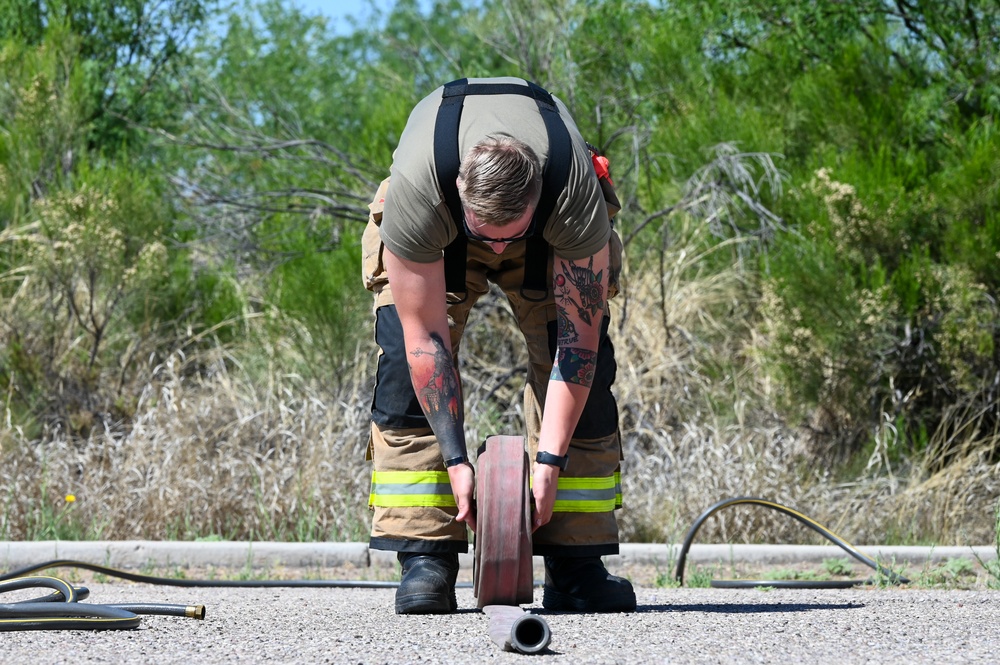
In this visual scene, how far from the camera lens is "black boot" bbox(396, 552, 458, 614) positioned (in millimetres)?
3717

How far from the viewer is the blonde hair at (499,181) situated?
3186mm

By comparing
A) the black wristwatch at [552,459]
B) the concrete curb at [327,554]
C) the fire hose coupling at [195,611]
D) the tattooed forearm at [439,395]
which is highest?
the tattooed forearm at [439,395]

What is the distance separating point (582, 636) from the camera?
10.5 ft

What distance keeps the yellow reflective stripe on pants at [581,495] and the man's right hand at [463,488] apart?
0.34 m

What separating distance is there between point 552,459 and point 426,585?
0.58 m

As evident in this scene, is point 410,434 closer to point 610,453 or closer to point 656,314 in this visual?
point 610,453

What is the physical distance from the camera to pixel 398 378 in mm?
3828

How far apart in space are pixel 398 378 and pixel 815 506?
3.64 meters

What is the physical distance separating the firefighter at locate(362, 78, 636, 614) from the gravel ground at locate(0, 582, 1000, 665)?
0.27m

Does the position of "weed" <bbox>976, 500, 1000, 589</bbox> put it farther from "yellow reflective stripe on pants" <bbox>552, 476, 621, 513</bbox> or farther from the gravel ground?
"yellow reflective stripe on pants" <bbox>552, 476, 621, 513</bbox>

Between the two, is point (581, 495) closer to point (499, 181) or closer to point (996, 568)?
point (499, 181)

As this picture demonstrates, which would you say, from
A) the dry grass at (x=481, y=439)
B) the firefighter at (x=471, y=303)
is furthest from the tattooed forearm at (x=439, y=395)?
the dry grass at (x=481, y=439)

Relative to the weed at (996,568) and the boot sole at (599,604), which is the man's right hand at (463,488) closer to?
the boot sole at (599,604)

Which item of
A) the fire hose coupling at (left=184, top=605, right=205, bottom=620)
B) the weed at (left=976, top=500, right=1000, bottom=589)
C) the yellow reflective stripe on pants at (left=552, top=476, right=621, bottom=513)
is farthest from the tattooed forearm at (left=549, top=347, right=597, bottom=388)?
the weed at (left=976, top=500, right=1000, bottom=589)
